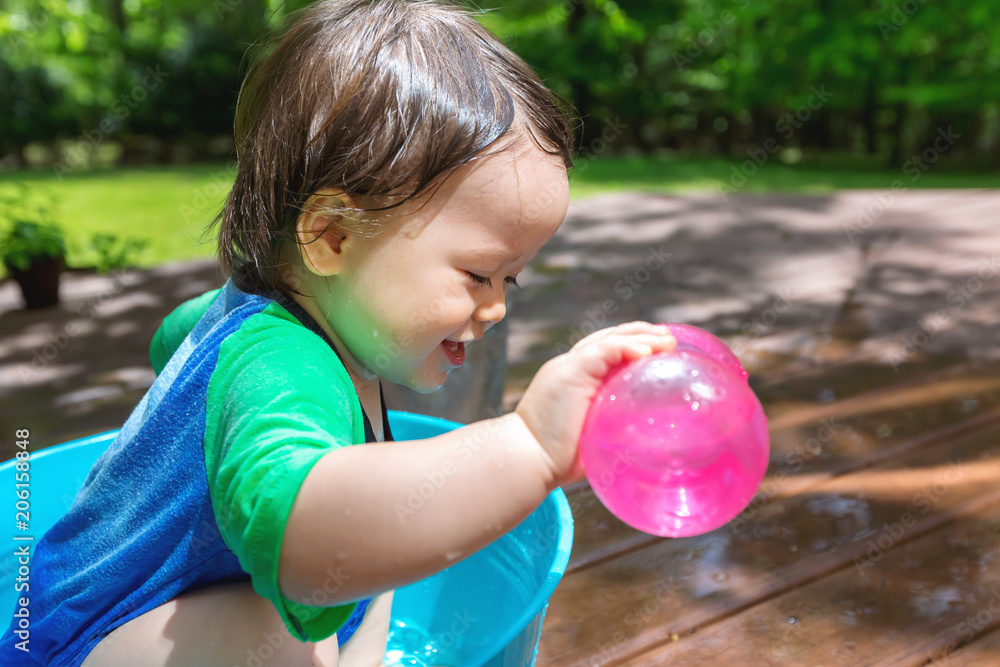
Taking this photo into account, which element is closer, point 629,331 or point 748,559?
point 629,331

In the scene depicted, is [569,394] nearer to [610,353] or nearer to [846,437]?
[610,353]

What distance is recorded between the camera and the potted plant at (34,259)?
319 cm

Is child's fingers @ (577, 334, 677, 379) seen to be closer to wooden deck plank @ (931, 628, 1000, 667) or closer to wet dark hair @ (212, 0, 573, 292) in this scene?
wet dark hair @ (212, 0, 573, 292)

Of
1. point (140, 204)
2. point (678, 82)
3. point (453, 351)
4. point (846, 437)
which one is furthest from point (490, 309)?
point (678, 82)

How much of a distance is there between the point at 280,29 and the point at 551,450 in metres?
0.89

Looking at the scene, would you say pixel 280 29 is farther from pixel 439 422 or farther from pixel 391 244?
pixel 439 422

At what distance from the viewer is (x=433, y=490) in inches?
29.1

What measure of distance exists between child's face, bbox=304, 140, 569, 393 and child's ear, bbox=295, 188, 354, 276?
0.02 metres

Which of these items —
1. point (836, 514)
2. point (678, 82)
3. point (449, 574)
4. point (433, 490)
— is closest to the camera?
point (433, 490)

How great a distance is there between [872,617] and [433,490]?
3.41 feet

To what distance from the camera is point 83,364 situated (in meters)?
2.63

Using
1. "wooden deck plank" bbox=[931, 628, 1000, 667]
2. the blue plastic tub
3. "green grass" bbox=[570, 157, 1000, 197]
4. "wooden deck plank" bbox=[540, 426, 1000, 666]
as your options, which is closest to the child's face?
the blue plastic tub

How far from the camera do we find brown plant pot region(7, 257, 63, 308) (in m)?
3.21

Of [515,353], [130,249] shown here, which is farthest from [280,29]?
[130,249]
